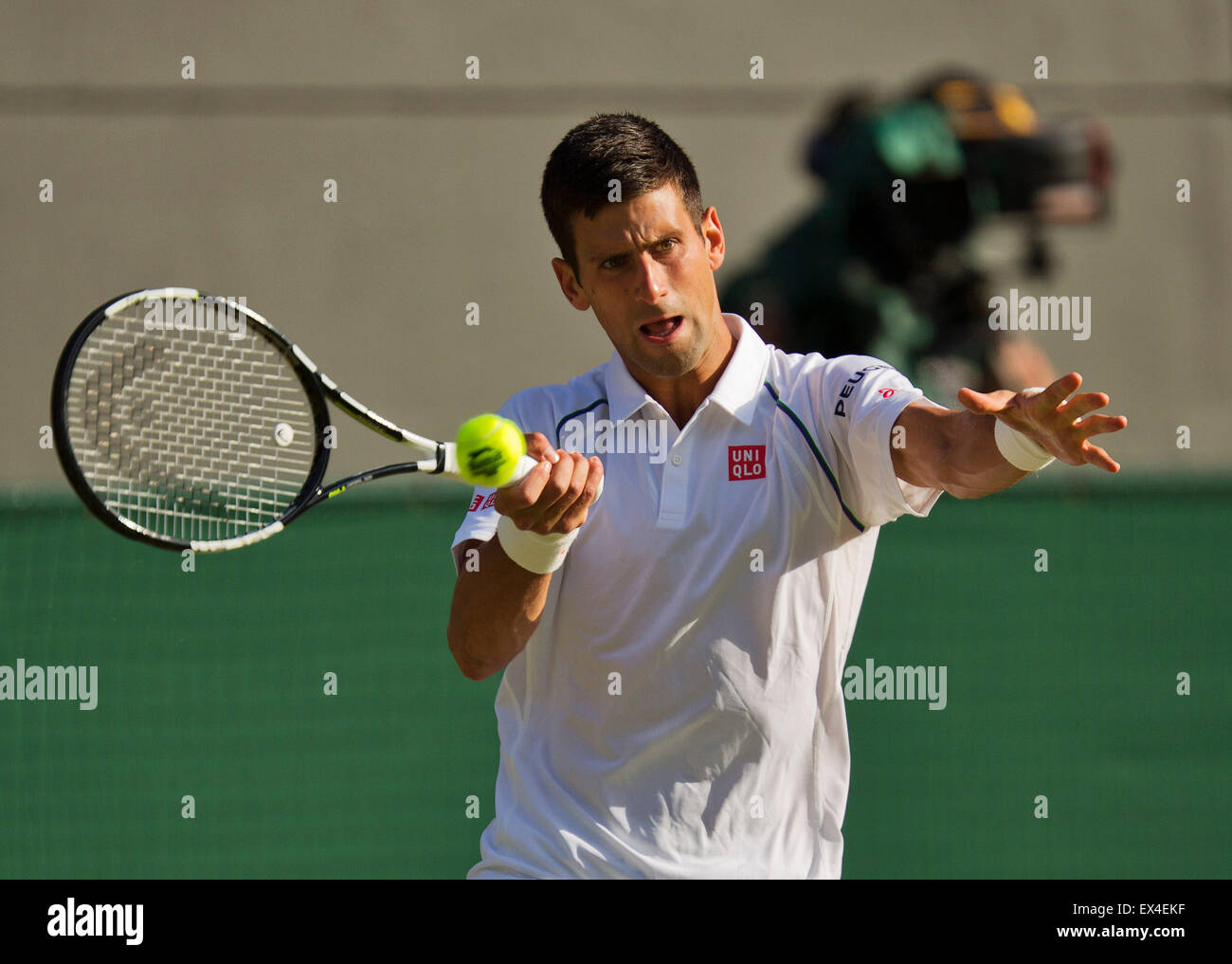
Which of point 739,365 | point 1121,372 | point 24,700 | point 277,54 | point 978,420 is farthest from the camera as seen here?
point 1121,372

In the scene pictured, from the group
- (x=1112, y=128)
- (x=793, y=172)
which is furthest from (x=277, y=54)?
(x=1112, y=128)

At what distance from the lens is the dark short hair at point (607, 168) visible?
2.24 m

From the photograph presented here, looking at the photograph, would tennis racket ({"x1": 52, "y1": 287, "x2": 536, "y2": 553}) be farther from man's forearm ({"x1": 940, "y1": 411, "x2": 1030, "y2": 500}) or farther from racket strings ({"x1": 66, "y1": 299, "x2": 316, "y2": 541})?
man's forearm ({"x1": 940, "y1": 411, "x2": 1030, "y2": 500})

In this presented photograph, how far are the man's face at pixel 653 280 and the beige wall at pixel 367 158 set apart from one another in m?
Answer: 6.47

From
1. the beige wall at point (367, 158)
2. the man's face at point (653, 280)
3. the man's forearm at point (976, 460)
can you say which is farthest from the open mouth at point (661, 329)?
the beige wall at point (367, 158)

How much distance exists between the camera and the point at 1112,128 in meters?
9.17

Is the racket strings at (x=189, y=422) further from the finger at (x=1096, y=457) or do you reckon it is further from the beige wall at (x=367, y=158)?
the beige wall at (x=367, y=158)

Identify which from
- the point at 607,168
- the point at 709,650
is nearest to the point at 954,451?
the point at 709,650

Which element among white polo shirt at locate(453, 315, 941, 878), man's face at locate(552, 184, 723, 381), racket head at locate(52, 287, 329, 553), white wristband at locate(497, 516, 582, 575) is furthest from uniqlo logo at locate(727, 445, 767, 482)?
racket head at locate(52, 287, 329, 553)

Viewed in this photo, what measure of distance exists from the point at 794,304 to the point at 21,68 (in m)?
4.54

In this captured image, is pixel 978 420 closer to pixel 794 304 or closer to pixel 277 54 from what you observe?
pixel 794 304

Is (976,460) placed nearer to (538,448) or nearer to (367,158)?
(538,448)

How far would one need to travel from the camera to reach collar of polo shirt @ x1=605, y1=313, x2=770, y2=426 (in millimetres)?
2254

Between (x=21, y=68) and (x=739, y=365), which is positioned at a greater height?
A: (x=21, y=68)
